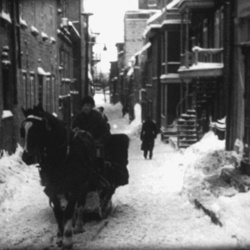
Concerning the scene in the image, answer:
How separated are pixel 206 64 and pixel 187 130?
148 inches

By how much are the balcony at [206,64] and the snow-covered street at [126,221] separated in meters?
6.42

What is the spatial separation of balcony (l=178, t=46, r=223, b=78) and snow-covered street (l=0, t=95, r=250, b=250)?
6.42 metres

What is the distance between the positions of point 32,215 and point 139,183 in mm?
4343

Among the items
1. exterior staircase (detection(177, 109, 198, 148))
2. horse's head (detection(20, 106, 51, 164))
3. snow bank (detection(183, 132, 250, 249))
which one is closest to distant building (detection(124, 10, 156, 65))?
exterior staircase (detection(177, 109, 198, 148))

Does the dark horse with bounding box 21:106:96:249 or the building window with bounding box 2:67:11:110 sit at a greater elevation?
Answer: the building window with bounding box 2:67:11:110

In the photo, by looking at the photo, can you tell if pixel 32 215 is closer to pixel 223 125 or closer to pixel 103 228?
pixel 103 228

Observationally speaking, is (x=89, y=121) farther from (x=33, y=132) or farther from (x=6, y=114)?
(x=6, y=114)

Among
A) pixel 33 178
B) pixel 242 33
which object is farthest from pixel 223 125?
pixel 33 178

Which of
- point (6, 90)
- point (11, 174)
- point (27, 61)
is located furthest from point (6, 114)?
point (27, 61)

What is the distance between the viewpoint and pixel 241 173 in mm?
10531

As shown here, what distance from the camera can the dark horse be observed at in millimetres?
6090

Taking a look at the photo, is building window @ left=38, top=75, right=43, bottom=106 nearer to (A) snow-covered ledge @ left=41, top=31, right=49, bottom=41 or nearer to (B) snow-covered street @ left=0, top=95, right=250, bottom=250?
(A) snow-covered ledge @ left=41, top=31, right=49, bottom=41

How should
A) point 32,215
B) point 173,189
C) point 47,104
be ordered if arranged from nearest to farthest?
1. point 32,215
2. point 173,189
3. point 47,104

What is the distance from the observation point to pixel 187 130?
20922mm
